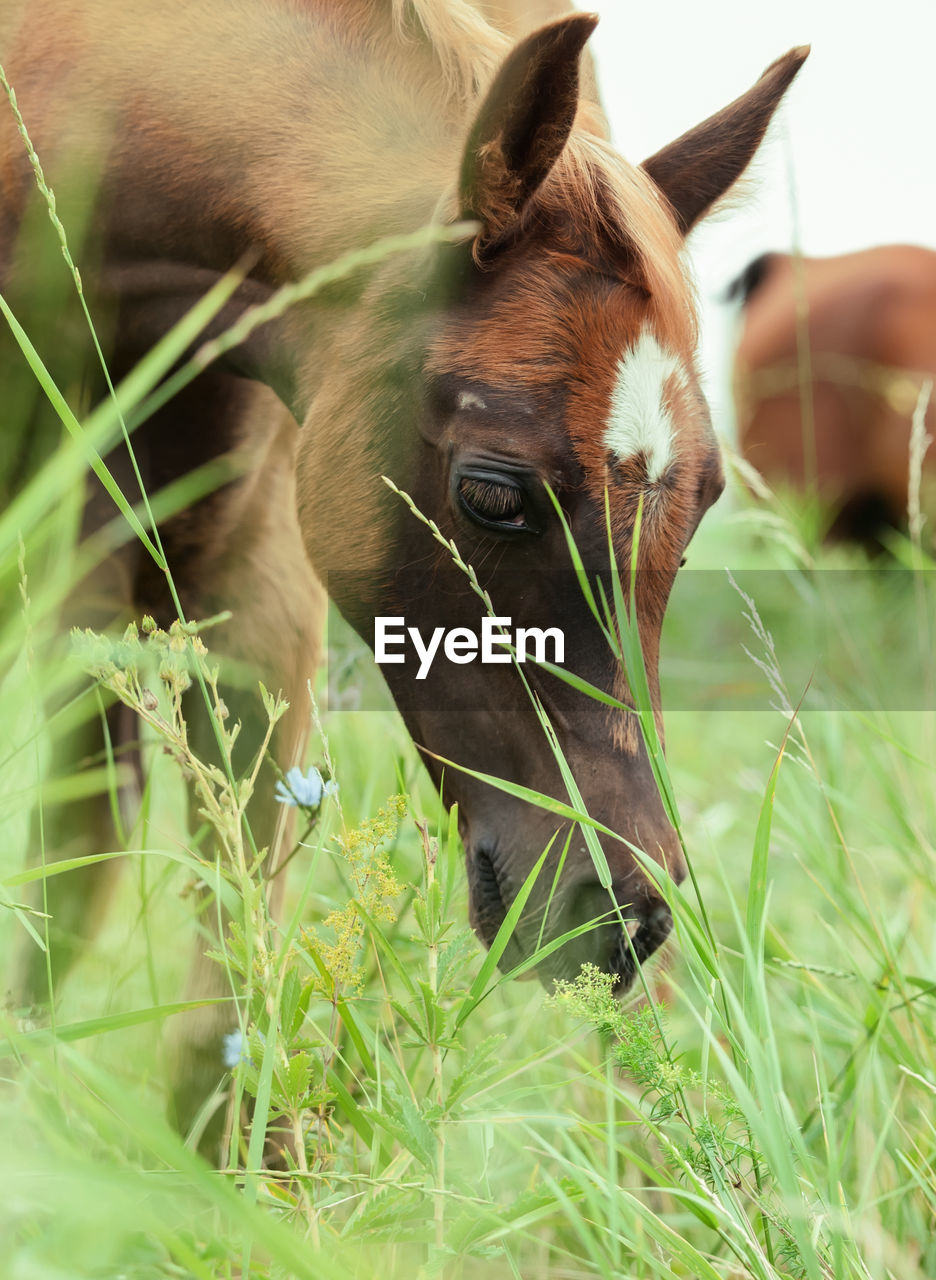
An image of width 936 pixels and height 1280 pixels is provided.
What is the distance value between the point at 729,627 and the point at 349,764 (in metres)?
3.76

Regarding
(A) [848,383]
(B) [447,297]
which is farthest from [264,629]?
(A) [848,383]

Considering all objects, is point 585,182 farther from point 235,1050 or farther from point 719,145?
point 235,1050

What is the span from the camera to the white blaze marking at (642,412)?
57.1 inches

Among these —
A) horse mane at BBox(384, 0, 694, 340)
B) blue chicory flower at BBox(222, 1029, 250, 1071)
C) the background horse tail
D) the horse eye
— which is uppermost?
the background horse tail

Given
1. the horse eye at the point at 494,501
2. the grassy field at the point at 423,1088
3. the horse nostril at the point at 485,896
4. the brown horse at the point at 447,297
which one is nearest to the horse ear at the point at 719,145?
the brown horse at the point at 447,297

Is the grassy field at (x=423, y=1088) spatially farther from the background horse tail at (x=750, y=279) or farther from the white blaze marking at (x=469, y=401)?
the background horse tail at (x=750, y=279)

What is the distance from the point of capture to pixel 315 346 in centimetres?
173

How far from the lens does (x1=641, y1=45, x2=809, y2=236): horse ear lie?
185cm

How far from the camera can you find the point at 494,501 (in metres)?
1.46

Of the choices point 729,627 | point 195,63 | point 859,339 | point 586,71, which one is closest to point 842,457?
point 859,339

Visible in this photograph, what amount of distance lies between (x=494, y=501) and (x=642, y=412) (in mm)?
219

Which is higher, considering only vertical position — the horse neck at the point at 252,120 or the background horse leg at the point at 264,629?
the horse neck at the point at 252,120

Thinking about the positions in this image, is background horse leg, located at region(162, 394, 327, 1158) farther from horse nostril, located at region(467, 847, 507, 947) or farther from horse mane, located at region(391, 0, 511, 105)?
horse mane, located at region(391, 0, 511, 105)

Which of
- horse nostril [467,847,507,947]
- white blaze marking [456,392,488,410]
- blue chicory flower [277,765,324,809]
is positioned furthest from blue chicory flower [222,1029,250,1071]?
white blaze marking [456,392,488,410]
